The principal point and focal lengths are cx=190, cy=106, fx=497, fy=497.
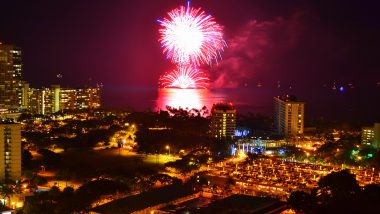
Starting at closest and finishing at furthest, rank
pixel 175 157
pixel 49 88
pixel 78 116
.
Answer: pixel 175 157 < pixel 78 116 < pixel 49 88

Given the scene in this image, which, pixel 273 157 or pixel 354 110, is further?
pixel 354 110

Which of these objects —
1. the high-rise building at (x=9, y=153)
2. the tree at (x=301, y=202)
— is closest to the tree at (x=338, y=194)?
the tree at (x=301, y=202)

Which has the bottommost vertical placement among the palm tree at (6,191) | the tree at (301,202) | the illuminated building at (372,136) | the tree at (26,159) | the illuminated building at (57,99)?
the palm tree at (6,191)

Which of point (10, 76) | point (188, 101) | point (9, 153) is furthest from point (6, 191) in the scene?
point (188, 101)

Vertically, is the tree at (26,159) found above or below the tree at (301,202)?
above

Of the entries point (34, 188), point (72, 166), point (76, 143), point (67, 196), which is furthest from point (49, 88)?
point (67, 196)

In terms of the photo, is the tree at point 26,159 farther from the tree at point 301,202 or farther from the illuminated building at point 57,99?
the illuminated building at point 57,99

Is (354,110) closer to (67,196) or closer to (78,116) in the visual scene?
(78,116)
